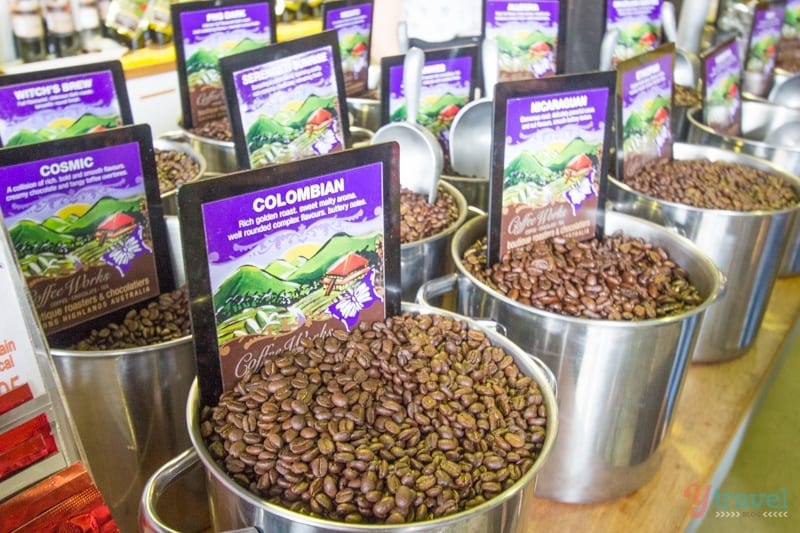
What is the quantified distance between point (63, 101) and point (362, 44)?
3.58 feet

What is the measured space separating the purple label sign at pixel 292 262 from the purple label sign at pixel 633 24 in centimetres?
146

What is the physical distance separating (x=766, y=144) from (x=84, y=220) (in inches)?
66.0

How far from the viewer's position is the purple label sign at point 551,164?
1.23 meters

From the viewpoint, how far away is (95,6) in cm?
319

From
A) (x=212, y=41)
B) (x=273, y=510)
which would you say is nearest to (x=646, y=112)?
(x=212, y=41)

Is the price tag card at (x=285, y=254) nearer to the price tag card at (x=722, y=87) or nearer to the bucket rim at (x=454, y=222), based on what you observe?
the bucket rim at (x=454, y=222)

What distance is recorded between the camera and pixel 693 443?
1356mm

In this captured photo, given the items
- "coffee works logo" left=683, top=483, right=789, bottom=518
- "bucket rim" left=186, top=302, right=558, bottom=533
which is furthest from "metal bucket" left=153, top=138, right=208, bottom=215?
"coffee works logo" left=683, top=483, right=789, bottom=518

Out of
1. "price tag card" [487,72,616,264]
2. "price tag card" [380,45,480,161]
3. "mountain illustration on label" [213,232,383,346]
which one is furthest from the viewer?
"price tag card" [380,45,480,161]

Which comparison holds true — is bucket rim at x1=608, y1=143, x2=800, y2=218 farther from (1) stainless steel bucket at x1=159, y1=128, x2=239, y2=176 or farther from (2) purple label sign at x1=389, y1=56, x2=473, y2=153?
(1) stainless steel bucket at x1=159, y1=128, x2=239, y2=176

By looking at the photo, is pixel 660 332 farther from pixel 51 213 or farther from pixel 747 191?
pixel 51 213

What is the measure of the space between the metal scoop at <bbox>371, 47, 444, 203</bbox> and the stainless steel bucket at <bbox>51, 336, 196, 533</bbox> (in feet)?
2.55

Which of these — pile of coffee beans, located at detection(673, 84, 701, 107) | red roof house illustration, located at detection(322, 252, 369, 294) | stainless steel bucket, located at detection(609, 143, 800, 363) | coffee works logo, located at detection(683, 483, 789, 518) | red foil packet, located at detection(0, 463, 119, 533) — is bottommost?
coffee works logo, located at detection(683, 483, 789, 518)

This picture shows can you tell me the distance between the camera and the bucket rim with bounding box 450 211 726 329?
3.29ft
